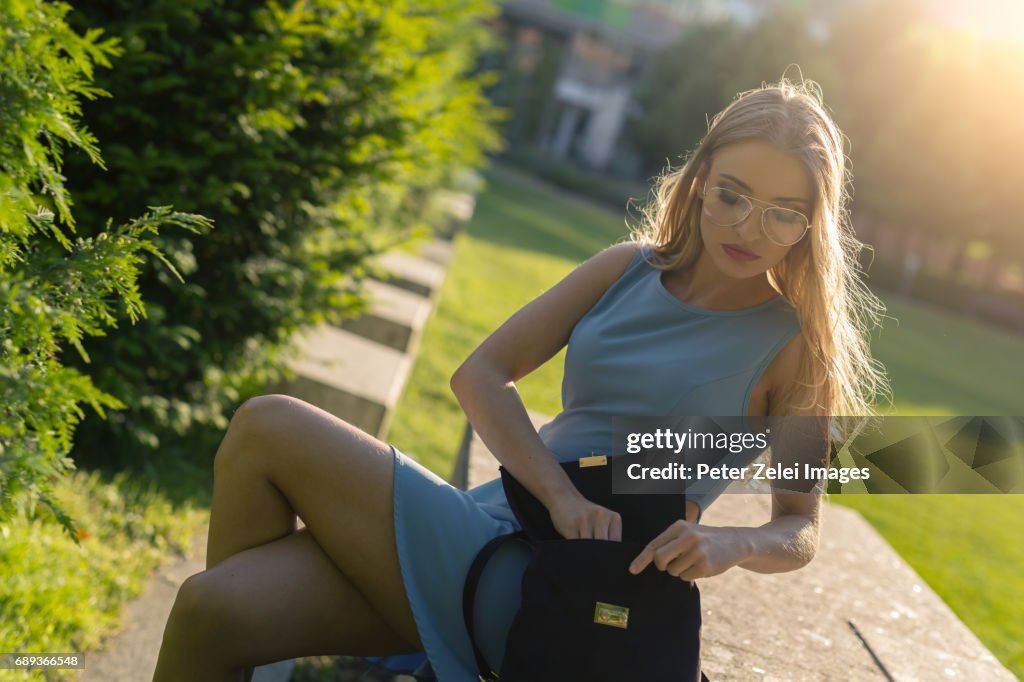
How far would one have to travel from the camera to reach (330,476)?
Answer: 204 cm

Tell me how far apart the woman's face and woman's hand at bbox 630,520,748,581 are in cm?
65

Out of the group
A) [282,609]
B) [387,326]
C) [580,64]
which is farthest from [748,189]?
[580,64]

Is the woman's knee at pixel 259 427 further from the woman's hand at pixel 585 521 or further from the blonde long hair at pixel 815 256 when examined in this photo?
the blonde long hair at pixel 815 256

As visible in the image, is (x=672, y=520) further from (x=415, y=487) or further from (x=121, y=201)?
(x=121, y=201)

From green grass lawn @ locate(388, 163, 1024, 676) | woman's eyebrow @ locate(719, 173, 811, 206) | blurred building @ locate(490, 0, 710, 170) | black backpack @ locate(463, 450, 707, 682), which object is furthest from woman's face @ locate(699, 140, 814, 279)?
blurred building @ locate(490, 0, 710, 170)

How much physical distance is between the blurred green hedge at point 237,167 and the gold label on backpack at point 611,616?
2.27 metres

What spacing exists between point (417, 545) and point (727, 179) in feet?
3.63

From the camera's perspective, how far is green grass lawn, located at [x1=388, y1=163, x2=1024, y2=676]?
570 centimetres

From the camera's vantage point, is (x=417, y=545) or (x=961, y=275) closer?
(x=417, y=545)

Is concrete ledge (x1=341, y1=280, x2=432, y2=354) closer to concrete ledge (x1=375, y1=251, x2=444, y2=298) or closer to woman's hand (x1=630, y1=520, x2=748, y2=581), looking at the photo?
concrete ledge (x1=375, y1=251, x2=444, y2=298)

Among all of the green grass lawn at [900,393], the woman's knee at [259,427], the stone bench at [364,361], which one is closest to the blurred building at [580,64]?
the green grass lawn at [900,393]

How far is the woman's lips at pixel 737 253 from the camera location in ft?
7.43

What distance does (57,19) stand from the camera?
5.65 feet

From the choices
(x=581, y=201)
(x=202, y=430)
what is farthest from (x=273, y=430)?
(x=581, y=201)
